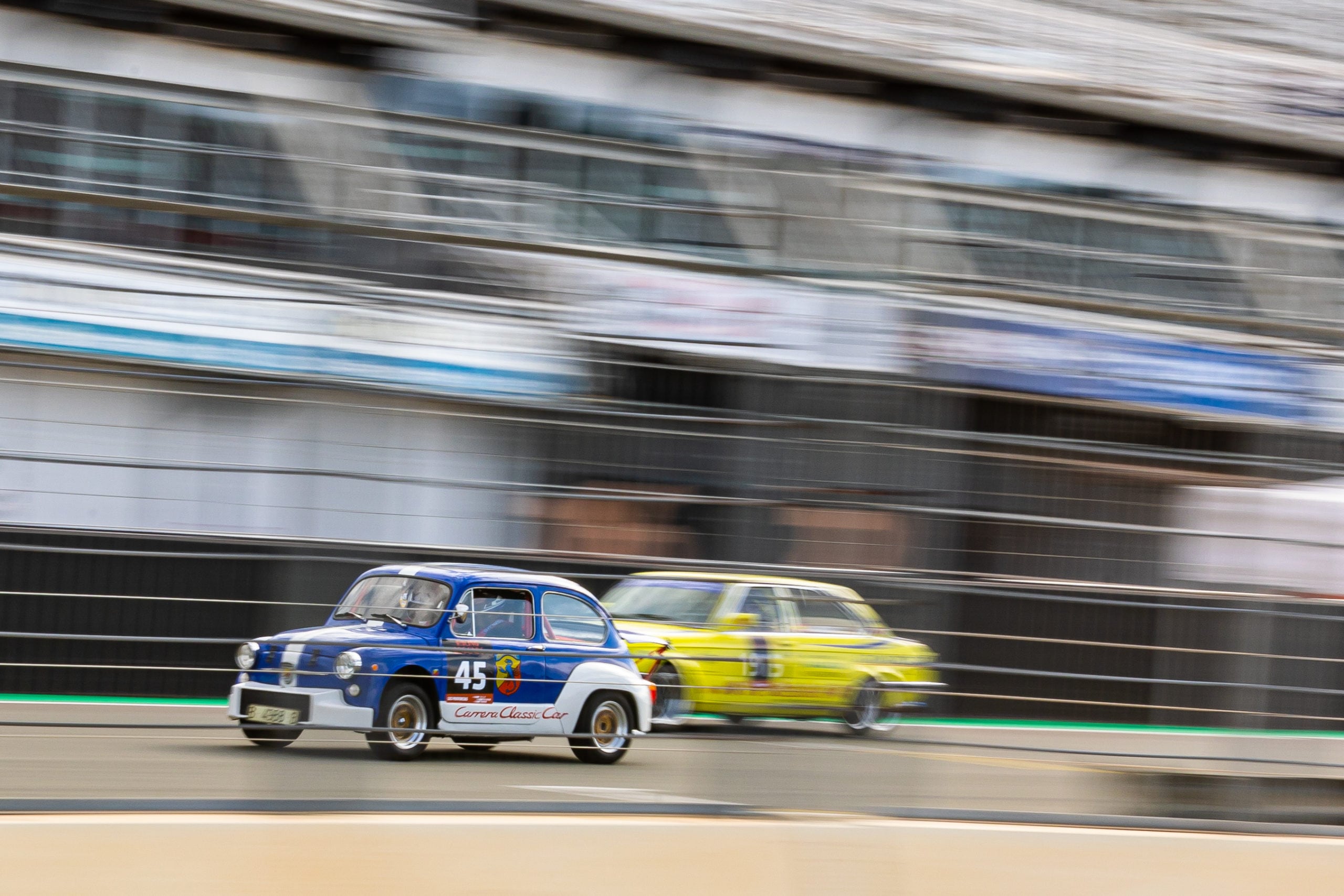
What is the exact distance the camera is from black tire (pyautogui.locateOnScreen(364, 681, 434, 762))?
442 cm

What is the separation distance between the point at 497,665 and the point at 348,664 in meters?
0.48

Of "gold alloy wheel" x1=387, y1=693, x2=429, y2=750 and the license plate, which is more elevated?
the license plate

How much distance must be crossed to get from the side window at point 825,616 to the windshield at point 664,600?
0.82 feet

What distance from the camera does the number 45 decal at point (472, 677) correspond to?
4992 mm

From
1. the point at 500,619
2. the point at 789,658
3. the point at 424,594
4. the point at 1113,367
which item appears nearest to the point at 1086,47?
the point at 1113,367

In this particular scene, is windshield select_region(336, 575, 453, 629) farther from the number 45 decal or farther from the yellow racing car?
the yellow racing car

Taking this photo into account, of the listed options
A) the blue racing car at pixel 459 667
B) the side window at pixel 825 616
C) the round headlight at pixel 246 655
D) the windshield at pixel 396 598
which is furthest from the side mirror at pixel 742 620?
the round headlight at pixel 246 655

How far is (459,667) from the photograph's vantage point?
529 centimetres

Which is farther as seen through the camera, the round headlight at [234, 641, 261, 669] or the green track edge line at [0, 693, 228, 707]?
the round headlight at [234, 641, 261, 669]

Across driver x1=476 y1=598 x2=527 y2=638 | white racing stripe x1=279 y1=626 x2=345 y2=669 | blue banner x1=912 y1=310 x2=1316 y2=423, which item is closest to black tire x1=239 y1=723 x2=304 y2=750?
white racing stripe x1=279 y1=626 x2=345 y2=669

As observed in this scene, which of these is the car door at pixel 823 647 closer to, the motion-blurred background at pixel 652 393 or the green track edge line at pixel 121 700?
the motion-blurred background at pixel 652 393

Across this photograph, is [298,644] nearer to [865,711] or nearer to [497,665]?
[497,665]

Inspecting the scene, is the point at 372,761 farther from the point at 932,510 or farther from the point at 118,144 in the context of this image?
the point at 118,144

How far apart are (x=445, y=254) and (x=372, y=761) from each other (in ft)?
4.50
